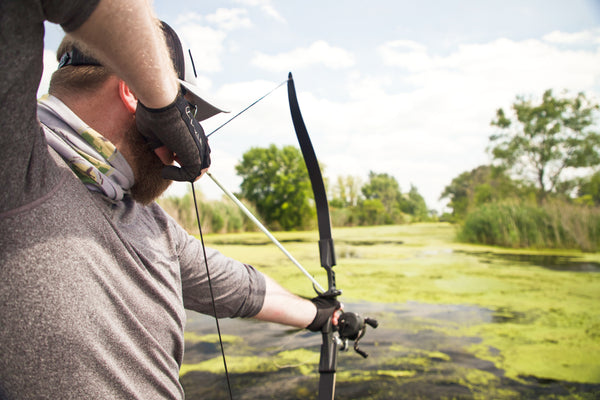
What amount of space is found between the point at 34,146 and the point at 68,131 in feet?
0.61

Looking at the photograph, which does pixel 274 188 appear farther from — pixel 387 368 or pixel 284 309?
pixel 284 309

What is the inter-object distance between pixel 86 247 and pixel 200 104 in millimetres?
420

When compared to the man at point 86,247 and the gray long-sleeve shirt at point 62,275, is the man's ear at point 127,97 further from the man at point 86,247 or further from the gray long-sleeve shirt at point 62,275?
the gray long-sleeve shirt at point 62,275

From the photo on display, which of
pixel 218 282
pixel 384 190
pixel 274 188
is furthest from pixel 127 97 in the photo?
pixel 384 190

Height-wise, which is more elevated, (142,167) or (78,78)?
(78,78)

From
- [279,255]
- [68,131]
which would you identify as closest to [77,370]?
[68,131]

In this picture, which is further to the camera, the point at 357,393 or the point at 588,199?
the point at 588,199

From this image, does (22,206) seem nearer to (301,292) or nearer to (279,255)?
(301,292)

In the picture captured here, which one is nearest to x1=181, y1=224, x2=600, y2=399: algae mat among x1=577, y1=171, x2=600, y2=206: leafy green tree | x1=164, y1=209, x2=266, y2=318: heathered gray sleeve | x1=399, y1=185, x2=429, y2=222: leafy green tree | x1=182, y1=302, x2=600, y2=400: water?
x1=182, y1=302, x2=600, y2=400: water

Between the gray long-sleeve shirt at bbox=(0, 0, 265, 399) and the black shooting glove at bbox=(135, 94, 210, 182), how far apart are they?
0.14m

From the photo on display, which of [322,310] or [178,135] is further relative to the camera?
[322,310]

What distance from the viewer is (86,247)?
22.6 inches

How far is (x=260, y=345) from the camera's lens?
267 centimetres

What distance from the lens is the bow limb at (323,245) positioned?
1255 mm
